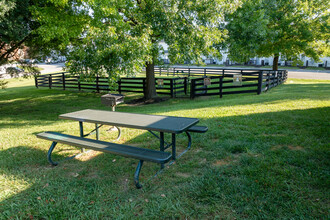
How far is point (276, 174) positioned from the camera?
11.2ft

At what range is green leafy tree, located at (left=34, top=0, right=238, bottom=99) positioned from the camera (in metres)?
8.98

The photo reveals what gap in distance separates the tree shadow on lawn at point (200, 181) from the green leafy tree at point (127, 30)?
16.3ft

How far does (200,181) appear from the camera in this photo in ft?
11.0

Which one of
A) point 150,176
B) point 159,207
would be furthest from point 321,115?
point 159,207

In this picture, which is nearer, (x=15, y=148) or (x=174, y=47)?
(x=15, y=148)

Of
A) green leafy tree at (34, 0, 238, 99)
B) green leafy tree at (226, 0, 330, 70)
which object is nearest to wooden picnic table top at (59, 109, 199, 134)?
green leafy tree at (34, 0, 238, 99)

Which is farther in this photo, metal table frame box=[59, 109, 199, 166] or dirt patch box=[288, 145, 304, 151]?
dirt patch box=[288, 145, 304, 151]

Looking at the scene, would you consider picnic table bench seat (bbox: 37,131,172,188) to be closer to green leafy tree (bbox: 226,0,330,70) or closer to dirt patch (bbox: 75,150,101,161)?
dirt patch (bbox: 75,150,101,161)

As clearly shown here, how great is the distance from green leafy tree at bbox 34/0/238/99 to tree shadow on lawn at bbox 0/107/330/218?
4.96m

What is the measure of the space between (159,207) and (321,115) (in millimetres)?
5236

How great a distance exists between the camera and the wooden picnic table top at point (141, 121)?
3675 millimetres

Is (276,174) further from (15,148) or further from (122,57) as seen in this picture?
(122,57)

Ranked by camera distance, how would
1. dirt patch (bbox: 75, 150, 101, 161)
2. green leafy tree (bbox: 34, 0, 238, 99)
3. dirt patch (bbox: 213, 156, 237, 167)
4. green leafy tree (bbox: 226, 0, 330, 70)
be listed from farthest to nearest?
1. green leafy tree (bbox: 226, 0, 330, 70)
2. green leafy tree (bbox: 34, 0, 238, 99)
3. dirt patch (bbox: 75, 150, 101, 161)
4. dirt patch (bbox: 213, 156, 237, 167)

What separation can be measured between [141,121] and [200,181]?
4.70 feet
